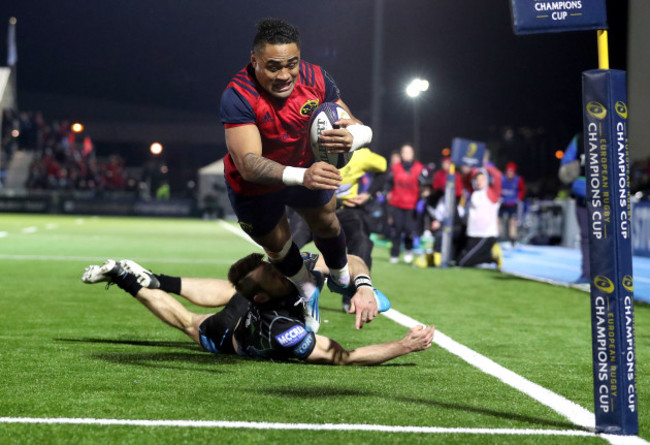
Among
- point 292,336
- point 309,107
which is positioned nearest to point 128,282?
point 292,336

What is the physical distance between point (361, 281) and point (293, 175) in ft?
4.71

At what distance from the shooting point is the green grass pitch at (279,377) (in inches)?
159

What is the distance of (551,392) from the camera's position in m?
5.23

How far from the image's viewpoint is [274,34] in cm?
537

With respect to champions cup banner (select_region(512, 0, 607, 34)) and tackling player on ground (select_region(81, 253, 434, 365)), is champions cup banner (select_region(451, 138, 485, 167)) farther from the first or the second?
champions cup banner (select_region(512, 0, 607, 34))

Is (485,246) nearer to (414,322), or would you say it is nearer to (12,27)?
(414,322)

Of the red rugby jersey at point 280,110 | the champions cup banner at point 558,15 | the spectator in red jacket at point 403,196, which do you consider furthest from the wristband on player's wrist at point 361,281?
the spectator in red jacket at point 403,196

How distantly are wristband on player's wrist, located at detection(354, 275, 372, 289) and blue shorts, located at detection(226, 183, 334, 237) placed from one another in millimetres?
577

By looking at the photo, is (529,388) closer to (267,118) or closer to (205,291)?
→ (267,118)

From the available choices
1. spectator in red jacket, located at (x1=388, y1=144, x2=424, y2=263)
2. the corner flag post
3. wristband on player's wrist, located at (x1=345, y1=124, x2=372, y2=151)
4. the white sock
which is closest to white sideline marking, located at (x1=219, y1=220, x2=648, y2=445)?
the corner flag post

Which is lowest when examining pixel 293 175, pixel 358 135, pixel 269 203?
pixel 269 203

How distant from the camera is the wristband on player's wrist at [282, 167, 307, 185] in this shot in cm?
488

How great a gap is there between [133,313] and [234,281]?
3436 millimetres

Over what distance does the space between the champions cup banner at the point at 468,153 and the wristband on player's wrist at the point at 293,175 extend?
12.9m
